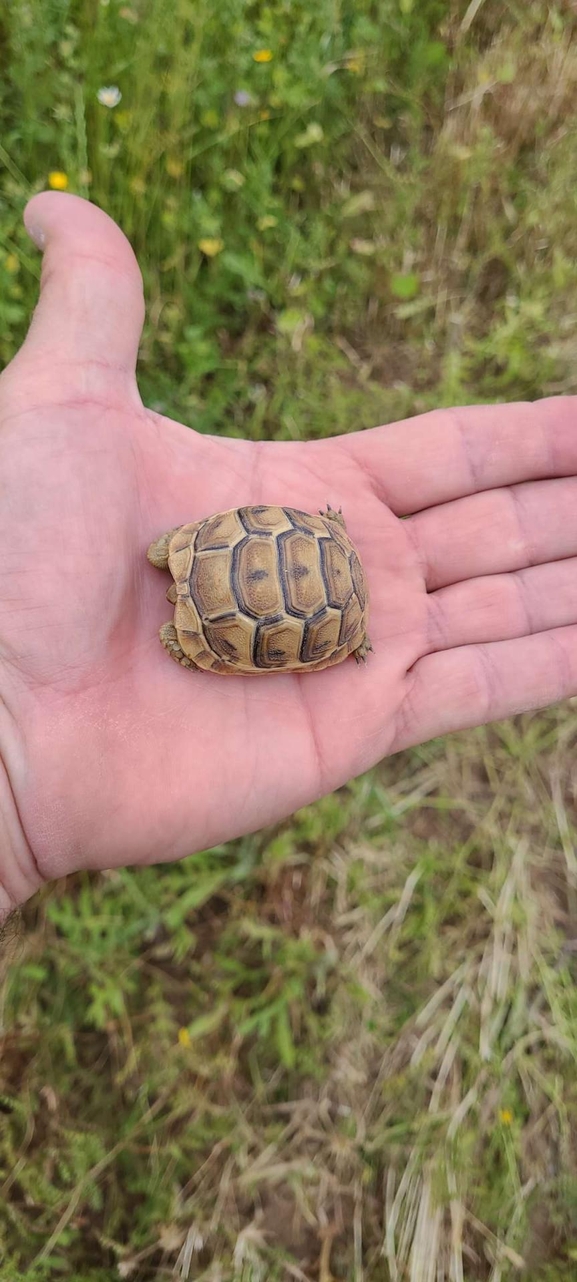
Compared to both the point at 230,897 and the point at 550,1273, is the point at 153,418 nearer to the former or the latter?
the point at 230,897

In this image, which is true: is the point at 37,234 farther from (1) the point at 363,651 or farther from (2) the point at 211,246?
(1) the point at 363,651

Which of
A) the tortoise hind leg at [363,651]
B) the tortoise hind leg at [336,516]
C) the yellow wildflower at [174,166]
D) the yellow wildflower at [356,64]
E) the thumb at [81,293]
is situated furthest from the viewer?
the yellow wildflower at [356,64]

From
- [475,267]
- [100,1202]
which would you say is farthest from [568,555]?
[100,1202]

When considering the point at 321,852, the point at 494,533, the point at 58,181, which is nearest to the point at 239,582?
the point at 494,533

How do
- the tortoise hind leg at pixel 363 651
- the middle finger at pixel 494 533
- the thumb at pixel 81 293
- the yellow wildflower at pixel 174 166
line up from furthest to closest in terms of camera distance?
the yellow wildflower at pixel 174 166
the middle finger at pixel 494 533
the tortoise hind leg at pixel 363 651
the thumb at pixel 81 293

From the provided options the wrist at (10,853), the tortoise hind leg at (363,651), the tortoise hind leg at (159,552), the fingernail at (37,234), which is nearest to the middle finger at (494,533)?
the tortoise hind leg at (363,651)

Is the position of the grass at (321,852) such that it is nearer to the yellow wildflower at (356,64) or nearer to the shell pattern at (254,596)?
the yellow wildflower at (356,64)
